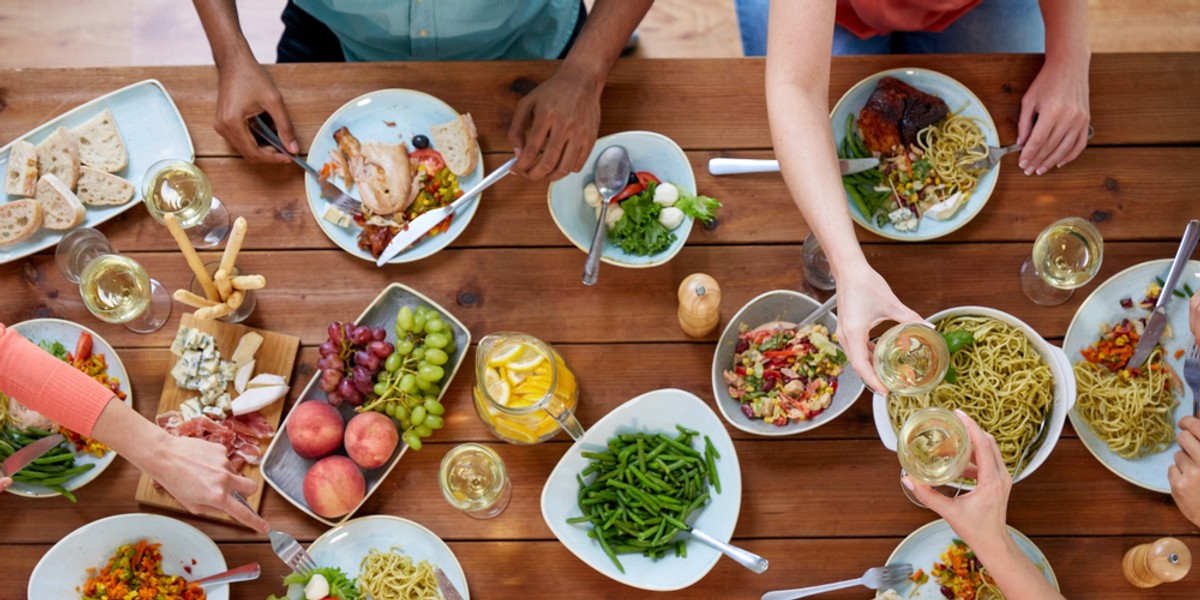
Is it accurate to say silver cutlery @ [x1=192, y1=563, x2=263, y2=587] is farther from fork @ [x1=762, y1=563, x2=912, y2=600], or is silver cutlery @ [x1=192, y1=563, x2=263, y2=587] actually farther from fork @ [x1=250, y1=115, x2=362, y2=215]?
→ fork @ [x1=762, y1=563, x2=912, y2=600]

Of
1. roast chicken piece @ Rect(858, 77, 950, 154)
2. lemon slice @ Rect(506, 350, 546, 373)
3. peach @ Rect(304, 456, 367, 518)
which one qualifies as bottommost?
peach @ Rect(304, 456, 367, 518)

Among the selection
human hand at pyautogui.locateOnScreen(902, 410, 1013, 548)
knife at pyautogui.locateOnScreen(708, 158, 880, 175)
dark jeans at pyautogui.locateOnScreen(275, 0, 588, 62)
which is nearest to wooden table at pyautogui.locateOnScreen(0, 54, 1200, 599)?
knife at pyautogui.locateOnScreen(708, 158, 880, 175)

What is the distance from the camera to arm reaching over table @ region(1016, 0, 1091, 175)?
6.27 feet

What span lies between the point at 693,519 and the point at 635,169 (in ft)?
2.50

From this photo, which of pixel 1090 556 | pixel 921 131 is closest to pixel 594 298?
pixel 921 131

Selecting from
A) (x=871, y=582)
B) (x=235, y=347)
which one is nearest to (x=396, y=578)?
(x=235, y=347)

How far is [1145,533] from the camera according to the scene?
181 centimetres

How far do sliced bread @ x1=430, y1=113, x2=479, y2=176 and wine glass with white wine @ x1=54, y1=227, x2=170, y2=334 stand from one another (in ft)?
2.20

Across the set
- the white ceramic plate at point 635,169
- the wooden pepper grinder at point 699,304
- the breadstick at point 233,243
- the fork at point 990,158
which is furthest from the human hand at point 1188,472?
the breadstick at point 233,243

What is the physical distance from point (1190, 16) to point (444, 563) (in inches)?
131

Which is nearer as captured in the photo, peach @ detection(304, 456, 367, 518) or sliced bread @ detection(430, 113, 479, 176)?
peach @ detection(304, 456, 367, 518)

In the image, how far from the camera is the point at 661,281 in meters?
1.92

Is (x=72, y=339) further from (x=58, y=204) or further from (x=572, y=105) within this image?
(x=572, y=105)

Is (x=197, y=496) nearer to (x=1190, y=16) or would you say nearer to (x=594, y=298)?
(x=594, y=298)
